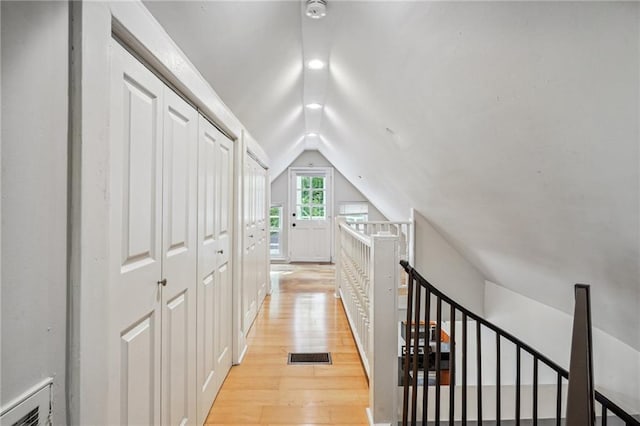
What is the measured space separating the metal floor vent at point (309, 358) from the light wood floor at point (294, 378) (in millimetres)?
54

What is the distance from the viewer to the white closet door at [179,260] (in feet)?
4.71

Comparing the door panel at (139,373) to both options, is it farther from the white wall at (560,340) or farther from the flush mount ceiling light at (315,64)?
the white wall at (560,340)

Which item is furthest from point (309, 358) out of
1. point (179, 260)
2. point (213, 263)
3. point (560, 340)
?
point (560, 340)

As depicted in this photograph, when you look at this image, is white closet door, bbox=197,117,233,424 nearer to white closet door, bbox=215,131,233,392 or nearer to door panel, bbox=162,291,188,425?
white closet door, bbox=215,131,233,392

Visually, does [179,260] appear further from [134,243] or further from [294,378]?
[294,378]

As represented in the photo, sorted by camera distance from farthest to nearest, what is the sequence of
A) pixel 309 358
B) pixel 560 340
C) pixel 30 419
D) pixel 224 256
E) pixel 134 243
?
pixel 560 340 < pixel 309 358 < pixel 224 256 < pixel 134 243 < pixel 30 419

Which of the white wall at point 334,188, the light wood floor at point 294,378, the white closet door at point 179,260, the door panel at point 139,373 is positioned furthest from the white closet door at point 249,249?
the white wall at point 334,188

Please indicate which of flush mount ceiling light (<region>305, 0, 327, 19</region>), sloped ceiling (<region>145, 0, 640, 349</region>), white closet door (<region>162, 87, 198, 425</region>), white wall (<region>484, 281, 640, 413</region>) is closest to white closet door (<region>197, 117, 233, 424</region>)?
white closet door (<region>162, 87, 198, 425</region>)

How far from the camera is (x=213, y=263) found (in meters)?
2.13

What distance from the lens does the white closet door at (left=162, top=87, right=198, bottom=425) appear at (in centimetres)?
144

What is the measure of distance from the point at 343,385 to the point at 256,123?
2.25 m

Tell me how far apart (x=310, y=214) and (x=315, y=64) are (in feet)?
15.8

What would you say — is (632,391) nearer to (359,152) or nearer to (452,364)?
(452,364)

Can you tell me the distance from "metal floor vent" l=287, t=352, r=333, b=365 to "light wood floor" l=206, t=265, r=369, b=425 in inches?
2.1
